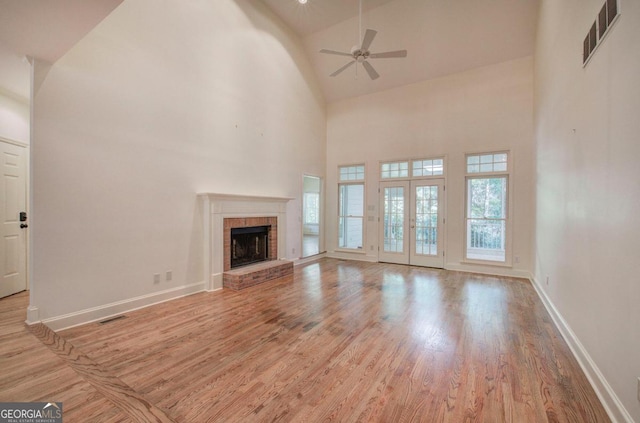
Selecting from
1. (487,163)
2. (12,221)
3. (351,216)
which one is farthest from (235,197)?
(487,163)

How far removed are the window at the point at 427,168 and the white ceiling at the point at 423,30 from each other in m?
1.91

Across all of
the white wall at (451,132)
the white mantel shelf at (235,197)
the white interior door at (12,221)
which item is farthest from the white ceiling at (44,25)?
the white wall at (451,132)

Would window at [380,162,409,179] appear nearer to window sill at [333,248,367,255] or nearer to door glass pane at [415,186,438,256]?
door glass pane at [415,186,438,256]

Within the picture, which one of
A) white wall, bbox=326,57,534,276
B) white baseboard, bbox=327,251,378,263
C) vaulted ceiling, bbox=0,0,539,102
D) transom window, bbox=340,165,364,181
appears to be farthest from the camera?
transom window, bbox=340,165,364,181

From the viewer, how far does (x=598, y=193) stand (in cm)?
210

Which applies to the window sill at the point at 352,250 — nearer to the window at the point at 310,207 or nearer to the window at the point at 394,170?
the window at the point at 394,170

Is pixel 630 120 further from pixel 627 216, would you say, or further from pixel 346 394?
pixel 346 394

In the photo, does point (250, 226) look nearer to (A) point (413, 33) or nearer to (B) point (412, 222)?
(B) point (412, 222)

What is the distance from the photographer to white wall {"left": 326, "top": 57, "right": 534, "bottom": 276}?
540cm

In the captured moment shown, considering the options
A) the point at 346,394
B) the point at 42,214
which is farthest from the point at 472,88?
the point at 42,214

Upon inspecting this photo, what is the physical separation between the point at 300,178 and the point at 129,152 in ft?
12.3

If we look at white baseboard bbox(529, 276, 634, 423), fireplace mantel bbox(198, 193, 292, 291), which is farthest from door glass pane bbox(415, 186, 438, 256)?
fireplace mantel bbox(198, 193, 292, 291)

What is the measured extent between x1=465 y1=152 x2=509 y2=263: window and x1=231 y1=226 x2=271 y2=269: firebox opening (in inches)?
171

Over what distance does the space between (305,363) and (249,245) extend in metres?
3.43
